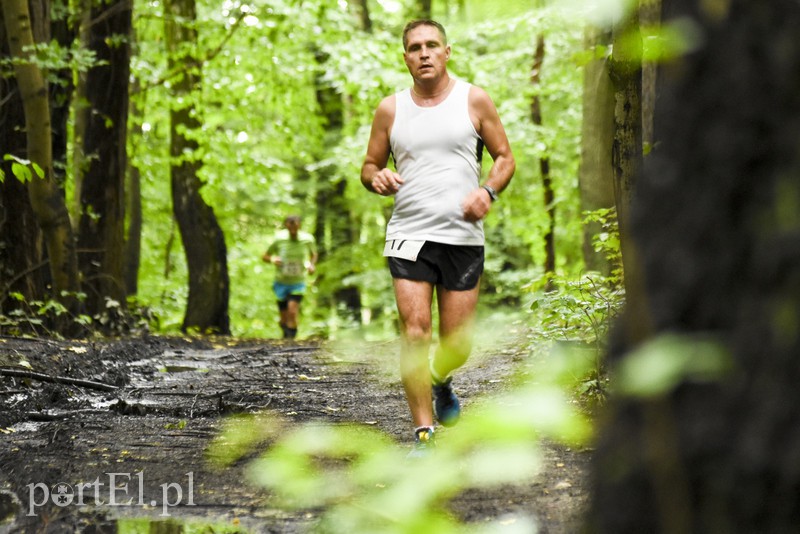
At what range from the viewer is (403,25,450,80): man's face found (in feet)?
16.2

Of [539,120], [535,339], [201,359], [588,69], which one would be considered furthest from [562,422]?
[539,120]

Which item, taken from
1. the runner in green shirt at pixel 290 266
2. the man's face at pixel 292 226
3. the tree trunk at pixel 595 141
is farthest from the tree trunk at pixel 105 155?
the tree trunk at pixel 595 141

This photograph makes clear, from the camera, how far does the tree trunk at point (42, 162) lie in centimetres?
908

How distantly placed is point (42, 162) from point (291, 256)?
5.56 metres

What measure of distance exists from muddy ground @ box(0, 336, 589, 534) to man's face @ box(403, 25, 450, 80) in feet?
6.76

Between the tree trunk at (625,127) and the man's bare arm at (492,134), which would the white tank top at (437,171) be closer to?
the man's bare arm at (492,134)

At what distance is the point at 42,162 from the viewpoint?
959 cm

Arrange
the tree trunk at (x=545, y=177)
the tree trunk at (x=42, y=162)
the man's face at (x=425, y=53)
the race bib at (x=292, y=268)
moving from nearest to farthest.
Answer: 1. the man's face at (x=425, y=53)
2. the tree trunk at (x=42, y=162)
3. the race bib at (x=292, y=268)
4. the tree trunk at (x=545, y=177)

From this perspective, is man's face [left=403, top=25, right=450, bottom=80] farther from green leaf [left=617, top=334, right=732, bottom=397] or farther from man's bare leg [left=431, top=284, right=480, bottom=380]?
green leaf [left=617, top=334, right=732, bottom=397]

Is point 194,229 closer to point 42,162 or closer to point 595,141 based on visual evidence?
point 42,162

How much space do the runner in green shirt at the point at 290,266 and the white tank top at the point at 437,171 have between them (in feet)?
32.2

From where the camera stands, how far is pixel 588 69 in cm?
1210

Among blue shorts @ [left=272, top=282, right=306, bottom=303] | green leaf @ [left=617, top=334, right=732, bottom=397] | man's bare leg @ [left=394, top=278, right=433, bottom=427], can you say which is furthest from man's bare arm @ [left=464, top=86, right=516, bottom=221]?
blue shorts @ [left=272, top=282, right=306, bottom=303]

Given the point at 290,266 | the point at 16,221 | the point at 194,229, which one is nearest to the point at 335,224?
the point at 194,229
